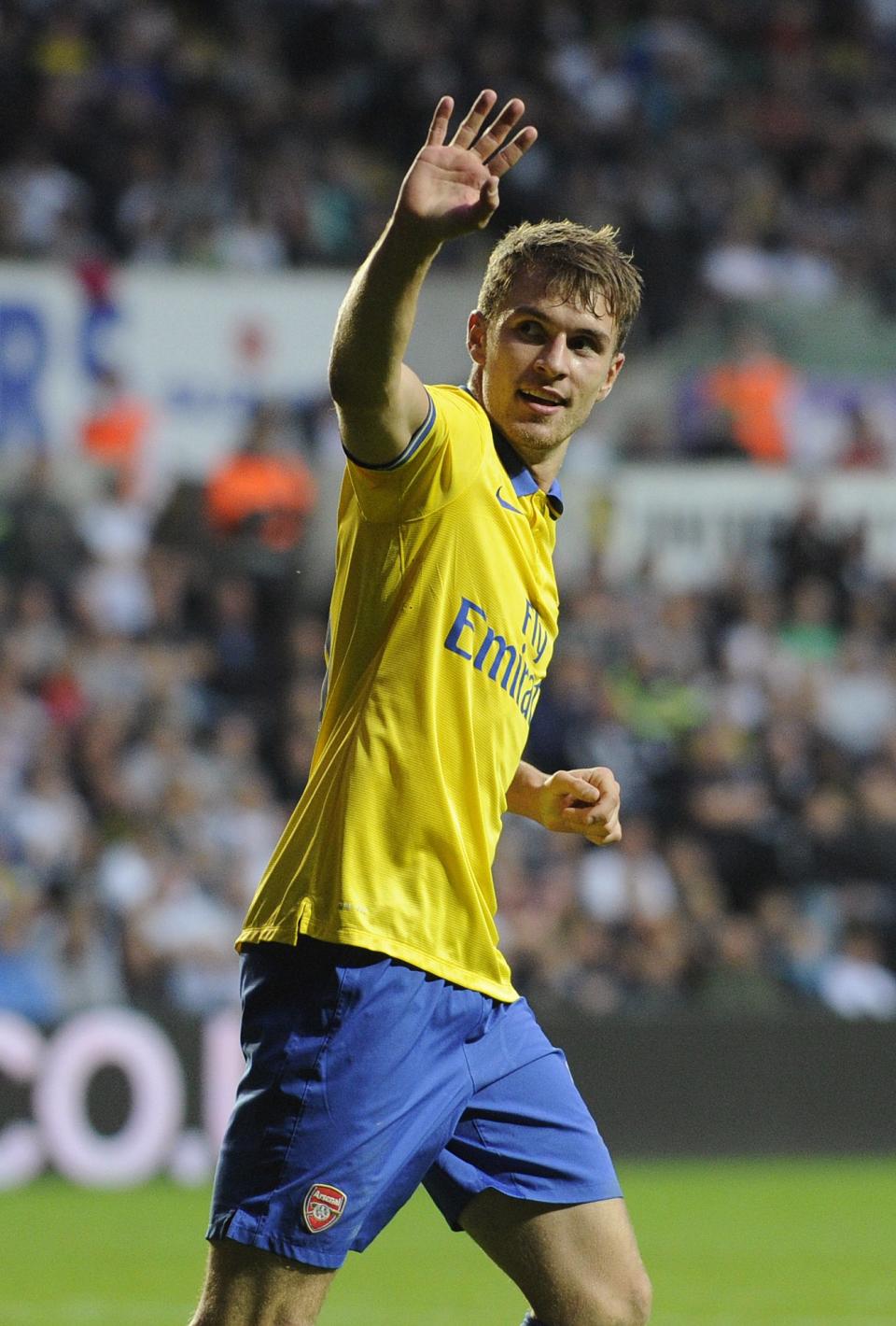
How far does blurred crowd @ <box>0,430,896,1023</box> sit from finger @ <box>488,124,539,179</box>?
25.2 feet

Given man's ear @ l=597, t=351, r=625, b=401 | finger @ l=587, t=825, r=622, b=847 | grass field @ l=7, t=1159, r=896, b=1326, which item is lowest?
grass field @ l=7, t=1159, r=896, b=1326

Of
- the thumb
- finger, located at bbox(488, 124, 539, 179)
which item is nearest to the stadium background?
the thumb

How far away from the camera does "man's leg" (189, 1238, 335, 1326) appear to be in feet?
11.6

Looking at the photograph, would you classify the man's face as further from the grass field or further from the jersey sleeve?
the grass field

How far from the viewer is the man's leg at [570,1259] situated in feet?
13.0

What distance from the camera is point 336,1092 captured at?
3617mm

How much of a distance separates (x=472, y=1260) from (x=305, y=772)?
12.2 feet

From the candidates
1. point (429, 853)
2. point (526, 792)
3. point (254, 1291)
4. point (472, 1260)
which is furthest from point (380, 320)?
point (472, 1260)

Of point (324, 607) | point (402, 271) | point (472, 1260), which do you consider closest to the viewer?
point (402, 271)

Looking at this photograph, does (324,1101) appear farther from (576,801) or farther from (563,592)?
(563,592)

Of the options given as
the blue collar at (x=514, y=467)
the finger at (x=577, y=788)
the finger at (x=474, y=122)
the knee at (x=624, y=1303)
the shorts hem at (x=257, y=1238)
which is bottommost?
the knee at (x=624, y=1303)

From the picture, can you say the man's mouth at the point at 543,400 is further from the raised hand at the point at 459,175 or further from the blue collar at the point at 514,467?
the raised hand at the point at 459,175

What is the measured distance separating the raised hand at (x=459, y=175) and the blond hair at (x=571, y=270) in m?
0.41

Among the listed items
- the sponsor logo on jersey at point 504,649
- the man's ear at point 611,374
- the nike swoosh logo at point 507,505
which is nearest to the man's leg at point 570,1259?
the sponsor logo on jersey at point 504,649
